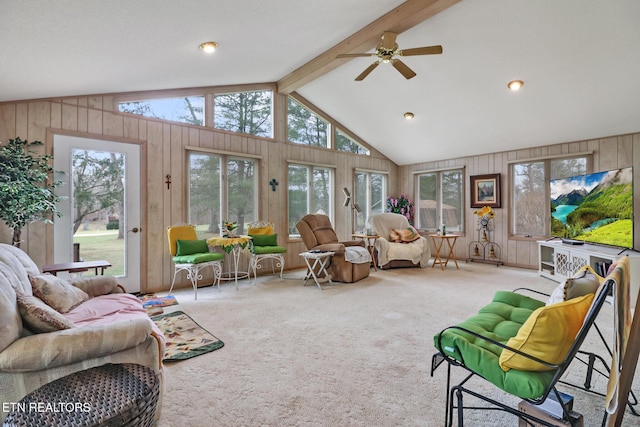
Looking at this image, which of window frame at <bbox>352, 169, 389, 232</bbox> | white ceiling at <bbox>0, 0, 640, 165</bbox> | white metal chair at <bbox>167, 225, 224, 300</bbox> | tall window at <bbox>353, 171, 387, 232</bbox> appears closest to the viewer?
white ceiling at <bbox>0, 0, 640, 165</bbox>

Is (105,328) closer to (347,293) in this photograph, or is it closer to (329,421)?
(329,421)

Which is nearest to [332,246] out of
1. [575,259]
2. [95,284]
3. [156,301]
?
[156,301]

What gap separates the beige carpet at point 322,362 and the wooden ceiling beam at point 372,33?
320cm

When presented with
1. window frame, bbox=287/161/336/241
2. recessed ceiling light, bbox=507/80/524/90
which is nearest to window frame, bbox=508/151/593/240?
recessed ceiling light, bbox=507/80/524/90

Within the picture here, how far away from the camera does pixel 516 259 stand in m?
5.97

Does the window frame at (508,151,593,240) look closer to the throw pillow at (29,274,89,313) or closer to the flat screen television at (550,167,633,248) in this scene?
the flat screen television at (550,167,633,248)

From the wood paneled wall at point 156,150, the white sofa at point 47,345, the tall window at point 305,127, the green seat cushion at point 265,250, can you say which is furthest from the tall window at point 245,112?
the white sofa at point 47,345

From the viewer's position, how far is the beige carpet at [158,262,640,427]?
173cm

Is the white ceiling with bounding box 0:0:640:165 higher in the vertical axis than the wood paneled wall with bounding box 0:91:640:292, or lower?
higher

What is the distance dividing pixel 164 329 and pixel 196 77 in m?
3.21

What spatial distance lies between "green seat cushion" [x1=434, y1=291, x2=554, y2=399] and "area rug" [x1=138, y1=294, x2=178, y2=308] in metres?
3.33

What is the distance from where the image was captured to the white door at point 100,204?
3697 millimetres

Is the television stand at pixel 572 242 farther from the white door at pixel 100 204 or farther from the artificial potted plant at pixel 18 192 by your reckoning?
the artificial potted plant at pixel 18 192

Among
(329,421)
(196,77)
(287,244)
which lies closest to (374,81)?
(196,77)
